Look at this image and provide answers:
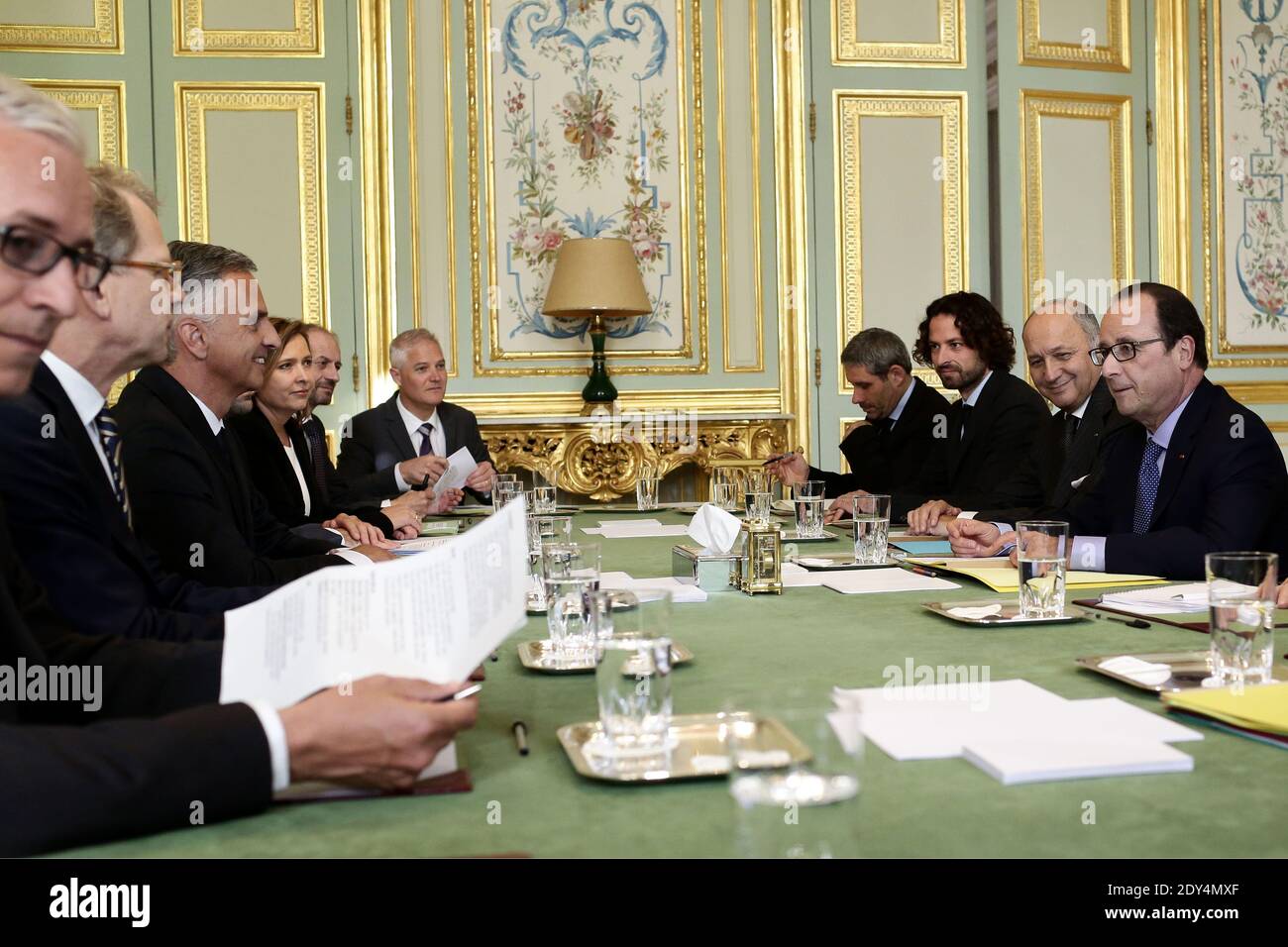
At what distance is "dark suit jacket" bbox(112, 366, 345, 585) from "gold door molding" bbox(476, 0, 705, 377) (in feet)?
10.5

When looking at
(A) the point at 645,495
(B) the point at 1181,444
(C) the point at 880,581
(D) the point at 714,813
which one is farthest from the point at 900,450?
(D) the point at 714,813

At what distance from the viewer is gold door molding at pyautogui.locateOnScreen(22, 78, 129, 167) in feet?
17.2

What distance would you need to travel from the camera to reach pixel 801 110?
18.7 ft

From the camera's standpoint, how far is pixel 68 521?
1.62 metres

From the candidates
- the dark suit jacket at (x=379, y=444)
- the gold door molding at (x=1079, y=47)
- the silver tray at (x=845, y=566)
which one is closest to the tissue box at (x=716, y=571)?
the silver tray at (x=845, y=566)

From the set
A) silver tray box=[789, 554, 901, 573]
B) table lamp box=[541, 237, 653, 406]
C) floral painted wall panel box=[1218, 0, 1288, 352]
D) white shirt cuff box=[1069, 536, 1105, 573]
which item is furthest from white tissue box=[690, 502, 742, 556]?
floral painted wall panel box=[1218, 0, 1288, 352]

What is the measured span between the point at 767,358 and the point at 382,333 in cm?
179

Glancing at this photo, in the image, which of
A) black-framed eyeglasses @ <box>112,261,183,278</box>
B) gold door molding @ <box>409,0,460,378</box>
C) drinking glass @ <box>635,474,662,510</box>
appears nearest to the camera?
black-framed eyeglasses @ <box>112,261,183,278</box>

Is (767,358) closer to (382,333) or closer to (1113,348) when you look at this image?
(382,333)

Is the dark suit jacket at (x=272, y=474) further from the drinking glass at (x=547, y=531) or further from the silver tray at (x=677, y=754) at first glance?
the silver tray at (x=677, y=754)

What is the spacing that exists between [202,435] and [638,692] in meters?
1.59

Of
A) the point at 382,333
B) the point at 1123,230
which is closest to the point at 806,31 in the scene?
the point at 1123,230

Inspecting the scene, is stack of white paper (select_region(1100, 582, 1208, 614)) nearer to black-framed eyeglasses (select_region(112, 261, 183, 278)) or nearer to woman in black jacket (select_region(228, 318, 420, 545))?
black-framed eyeglasses (select_region(112, 261, 183, 278))

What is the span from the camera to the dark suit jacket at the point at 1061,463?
127 inches
